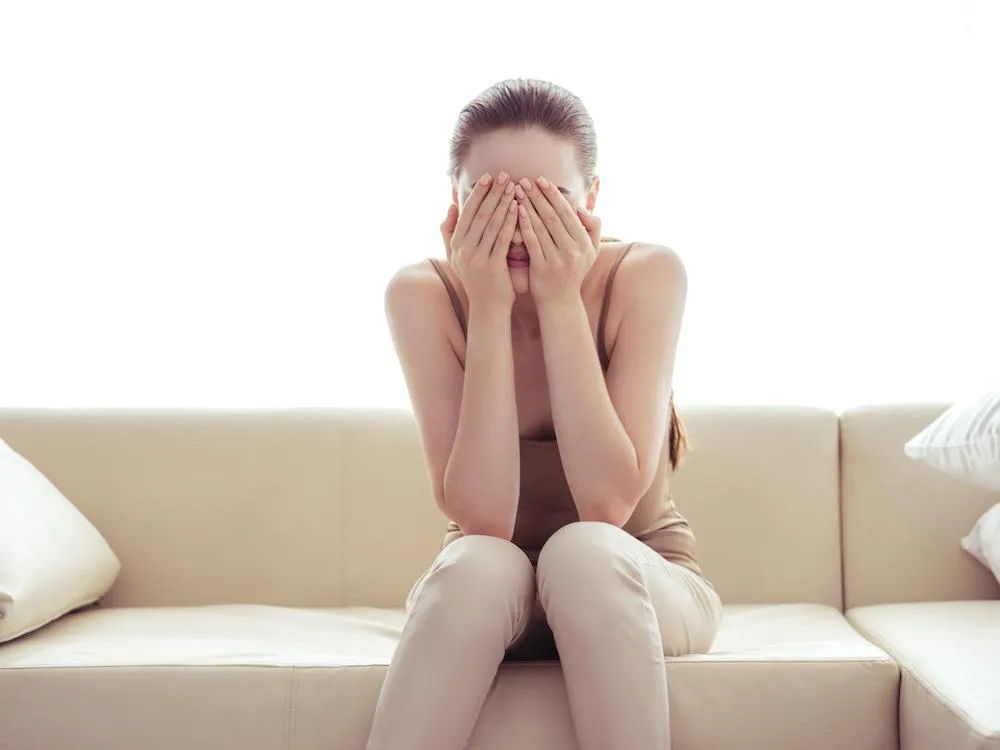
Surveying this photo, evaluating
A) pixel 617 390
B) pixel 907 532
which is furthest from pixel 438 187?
pixel 907 532

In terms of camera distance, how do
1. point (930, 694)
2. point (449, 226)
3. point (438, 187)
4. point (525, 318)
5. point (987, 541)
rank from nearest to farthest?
point (930, 694) < point (449, 226) < point (525, 318) < point (987, 541) < point (438, 187)

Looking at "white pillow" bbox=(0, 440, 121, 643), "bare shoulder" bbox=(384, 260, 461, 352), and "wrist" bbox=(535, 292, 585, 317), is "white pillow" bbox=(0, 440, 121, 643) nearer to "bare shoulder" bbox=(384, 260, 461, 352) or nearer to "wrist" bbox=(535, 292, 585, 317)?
"bare shoulder" bbox=(384, 260, 461, 352)

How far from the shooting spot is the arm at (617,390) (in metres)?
1.55

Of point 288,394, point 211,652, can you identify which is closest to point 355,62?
point 288,394

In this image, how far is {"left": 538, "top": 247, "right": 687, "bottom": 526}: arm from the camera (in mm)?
1554

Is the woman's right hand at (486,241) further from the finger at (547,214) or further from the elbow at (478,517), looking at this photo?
the elbow at (478,517)

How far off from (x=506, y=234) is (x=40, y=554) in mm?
982

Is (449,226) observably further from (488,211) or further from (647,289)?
(647,289)

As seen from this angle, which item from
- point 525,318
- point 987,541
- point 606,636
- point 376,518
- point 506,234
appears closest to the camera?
point 606,636

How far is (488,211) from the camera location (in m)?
1.58

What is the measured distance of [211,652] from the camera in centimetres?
169

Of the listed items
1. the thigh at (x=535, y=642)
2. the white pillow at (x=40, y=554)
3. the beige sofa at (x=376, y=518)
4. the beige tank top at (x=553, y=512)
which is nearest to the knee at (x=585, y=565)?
the thigh at (x=535, y=642)

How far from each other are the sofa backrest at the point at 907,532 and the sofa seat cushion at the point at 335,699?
1.51 feet

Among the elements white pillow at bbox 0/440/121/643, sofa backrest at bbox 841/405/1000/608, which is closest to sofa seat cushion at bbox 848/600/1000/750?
sofa backrest at bbox 841/405/1000/608
